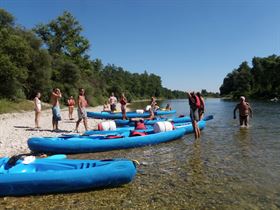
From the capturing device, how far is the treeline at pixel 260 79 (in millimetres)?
75188

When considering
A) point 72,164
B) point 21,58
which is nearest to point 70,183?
point 72,164

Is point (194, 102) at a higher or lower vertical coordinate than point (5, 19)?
lower

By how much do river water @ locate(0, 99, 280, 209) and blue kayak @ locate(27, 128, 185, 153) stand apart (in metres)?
0.23

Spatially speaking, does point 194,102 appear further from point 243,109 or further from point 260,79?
point 260,79

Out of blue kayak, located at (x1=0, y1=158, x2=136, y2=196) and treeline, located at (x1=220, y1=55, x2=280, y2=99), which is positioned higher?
treeline, located at (x1=220, y1=55, x2=280, y2=99)

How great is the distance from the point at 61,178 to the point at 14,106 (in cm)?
2028

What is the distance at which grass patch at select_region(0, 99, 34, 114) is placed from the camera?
22.0 meters

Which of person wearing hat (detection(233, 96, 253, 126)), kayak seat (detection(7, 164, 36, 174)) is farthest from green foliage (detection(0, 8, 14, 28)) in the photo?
kayak seat (detection(7, 164, 36, 174))

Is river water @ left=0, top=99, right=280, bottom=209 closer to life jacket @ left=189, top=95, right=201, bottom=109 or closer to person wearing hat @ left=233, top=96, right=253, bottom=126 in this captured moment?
life jacket @ left=189, top=95, right=201, bottom=109

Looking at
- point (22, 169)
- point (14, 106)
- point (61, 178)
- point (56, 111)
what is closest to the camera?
point (61, 178)

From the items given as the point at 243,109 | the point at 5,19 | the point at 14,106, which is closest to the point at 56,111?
Answer: the point at 243,109

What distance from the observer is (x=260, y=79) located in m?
86.1

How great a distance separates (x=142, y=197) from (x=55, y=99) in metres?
7.88

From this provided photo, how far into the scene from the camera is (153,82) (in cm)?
14188
